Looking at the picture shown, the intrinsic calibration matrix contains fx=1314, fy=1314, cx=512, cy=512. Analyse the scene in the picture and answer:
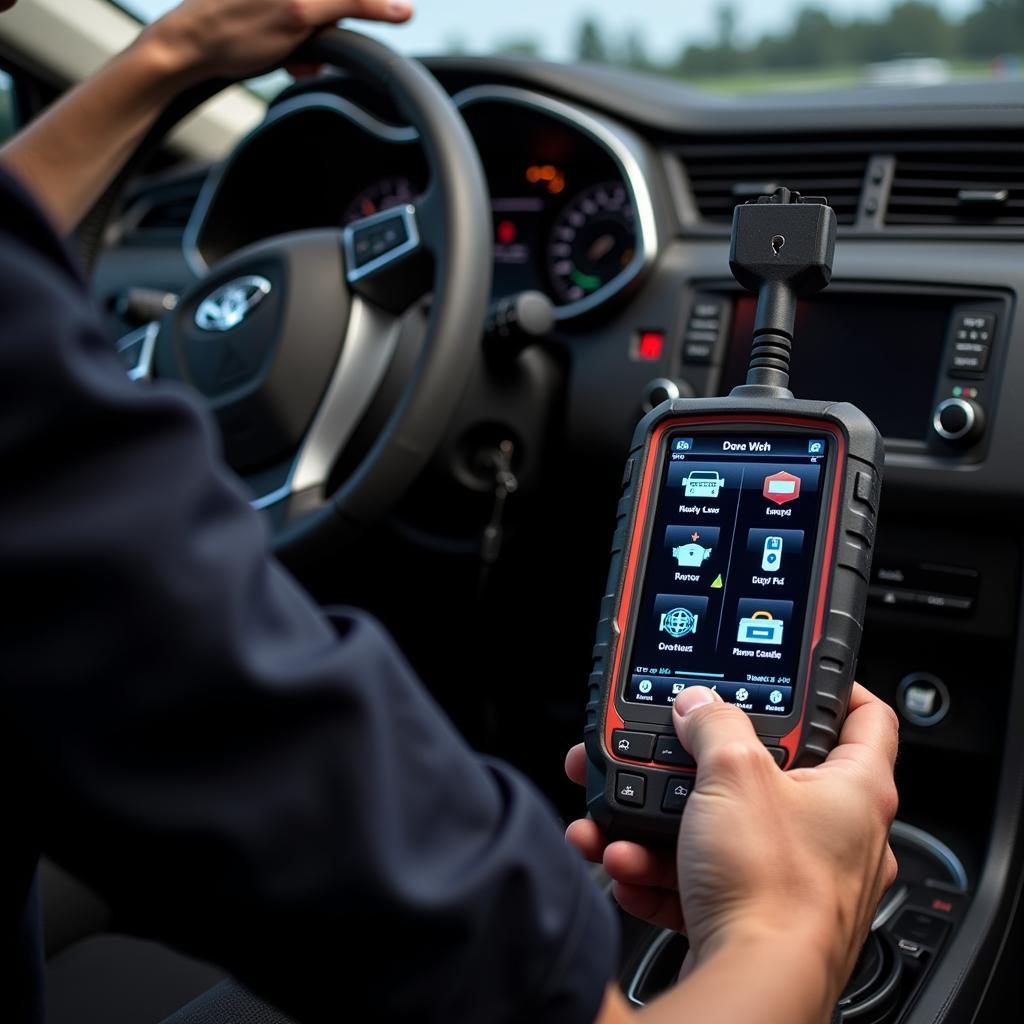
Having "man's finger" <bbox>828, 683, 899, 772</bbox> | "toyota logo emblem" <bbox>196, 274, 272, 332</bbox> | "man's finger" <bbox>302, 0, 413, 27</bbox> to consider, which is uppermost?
"man's finger" <bbox>302, 0, 413, 27</bbox>

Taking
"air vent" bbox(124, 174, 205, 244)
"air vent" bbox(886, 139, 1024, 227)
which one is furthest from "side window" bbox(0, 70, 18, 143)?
"air vent" bbox(886, 139, 1024, 227)

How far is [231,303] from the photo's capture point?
1.62 metres

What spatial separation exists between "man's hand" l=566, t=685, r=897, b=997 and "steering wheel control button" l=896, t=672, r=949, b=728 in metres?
0.81

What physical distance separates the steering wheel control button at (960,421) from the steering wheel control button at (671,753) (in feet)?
2.52

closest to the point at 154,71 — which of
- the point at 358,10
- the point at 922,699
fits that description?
the point at 358,10

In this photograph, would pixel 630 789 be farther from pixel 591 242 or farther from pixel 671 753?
pixel 591 242

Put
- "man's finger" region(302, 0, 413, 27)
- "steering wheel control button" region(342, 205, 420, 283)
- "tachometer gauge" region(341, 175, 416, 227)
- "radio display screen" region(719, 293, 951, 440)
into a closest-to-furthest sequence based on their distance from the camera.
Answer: "man's finger" region(302, 0, 413, 27), "steering wheel control button" region(342, 205, 420, 283), "radio display screen" region(719, 293, 951, 440), "tachometer gauge" region(341, 175, 416, 227)

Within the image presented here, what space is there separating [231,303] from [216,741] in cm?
120

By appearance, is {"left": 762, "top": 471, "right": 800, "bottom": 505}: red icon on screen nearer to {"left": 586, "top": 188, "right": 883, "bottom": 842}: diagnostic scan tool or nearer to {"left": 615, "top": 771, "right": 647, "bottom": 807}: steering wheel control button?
{"left": 586, "top": 188, "right": 883, "bottom": 842}: diagnostic scan tool

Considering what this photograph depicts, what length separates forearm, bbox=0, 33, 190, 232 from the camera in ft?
4.23

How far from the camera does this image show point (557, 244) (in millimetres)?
2018

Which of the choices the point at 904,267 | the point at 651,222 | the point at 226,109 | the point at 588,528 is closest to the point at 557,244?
the point at 651,222

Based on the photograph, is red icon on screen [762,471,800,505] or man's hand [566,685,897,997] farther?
red icon on screen [762,471,800,505]

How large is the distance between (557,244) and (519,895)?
5.19 feet
